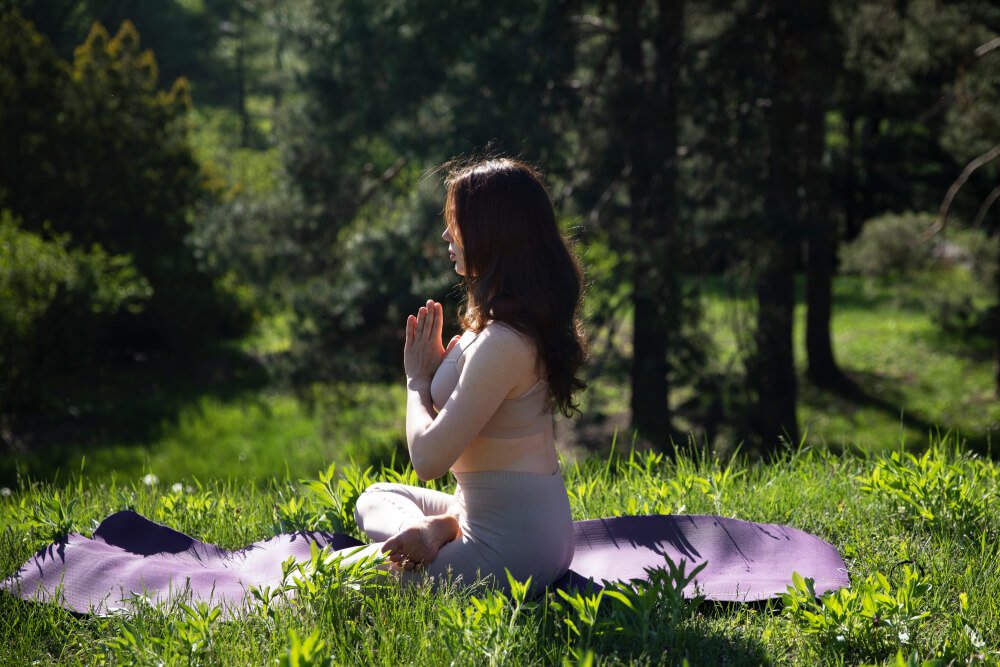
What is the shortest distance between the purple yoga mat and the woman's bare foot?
43 centimetres

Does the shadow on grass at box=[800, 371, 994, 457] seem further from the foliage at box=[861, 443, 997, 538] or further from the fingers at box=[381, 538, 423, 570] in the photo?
the fingers at box=[381, 538, 423, 570]

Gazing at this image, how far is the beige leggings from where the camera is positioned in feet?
9.27

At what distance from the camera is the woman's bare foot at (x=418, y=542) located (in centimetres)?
275

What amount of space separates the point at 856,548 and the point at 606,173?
208 inches

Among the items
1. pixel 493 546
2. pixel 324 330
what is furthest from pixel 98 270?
pixel 493 546

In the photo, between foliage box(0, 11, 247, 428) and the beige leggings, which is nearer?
the beige leggings

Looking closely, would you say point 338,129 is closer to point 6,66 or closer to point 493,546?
point 6,66

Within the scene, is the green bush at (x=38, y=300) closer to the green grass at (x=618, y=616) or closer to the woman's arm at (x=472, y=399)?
the green grass at (x=618, y=616)

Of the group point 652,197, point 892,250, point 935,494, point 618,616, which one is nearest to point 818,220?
point 652,197

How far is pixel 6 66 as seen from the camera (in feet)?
38.0

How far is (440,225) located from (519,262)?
19.5 feet

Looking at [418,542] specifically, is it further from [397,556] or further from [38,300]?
[38,300]

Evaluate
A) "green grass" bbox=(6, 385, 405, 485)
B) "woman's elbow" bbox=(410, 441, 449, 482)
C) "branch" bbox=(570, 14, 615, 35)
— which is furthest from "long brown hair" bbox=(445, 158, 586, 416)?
"green grass" bbox=(6, 385, 405, 485)

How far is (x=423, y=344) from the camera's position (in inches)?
116
